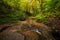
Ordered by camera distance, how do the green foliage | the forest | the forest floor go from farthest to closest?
the green foliage → the forest → the forest floor

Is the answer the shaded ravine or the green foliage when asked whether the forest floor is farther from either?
the green foliage

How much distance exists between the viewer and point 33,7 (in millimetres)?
7125

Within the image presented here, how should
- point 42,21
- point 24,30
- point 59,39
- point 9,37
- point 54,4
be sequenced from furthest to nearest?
1. point 54,4
2. point 42,21
3. point 59,39
4. point 24,30
5. point 9,37

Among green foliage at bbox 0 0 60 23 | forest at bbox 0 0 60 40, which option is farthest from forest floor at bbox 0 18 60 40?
green foliage at bbox 0 0 60 23

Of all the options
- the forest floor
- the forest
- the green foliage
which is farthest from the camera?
the green foliage

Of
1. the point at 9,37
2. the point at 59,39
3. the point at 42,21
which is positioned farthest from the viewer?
the point at 42,21

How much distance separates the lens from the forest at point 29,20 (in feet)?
15.3

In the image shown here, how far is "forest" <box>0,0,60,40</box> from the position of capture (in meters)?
4.67

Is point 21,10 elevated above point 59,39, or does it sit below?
above

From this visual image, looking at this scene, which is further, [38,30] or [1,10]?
[1,10]

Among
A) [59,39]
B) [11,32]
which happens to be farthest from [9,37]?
[59,39]

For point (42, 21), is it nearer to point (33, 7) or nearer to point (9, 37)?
point (33, 7)

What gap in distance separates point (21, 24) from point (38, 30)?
0.79 meters

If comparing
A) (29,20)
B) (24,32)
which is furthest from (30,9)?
(24,32)
